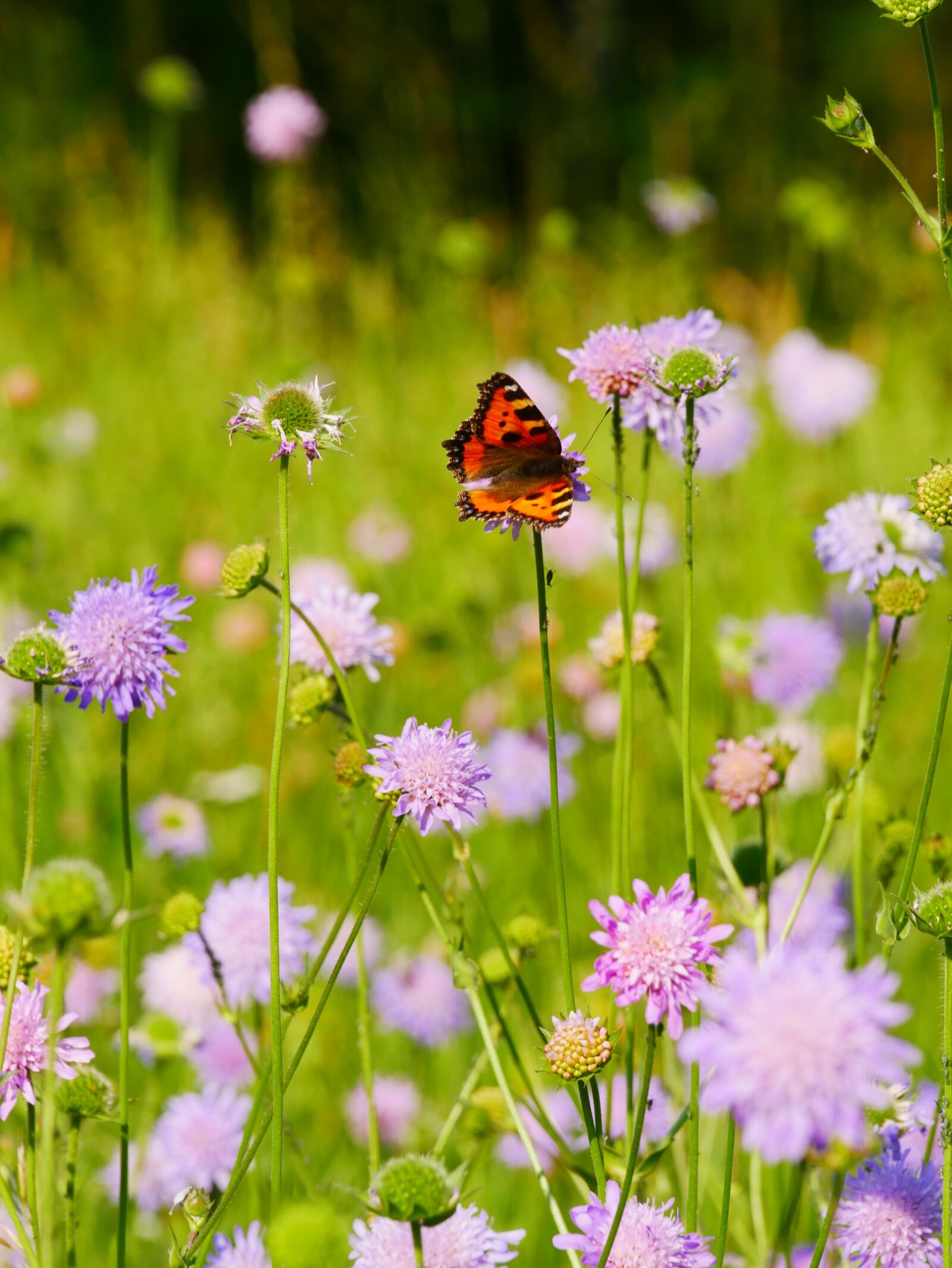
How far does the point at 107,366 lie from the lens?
4945 mm

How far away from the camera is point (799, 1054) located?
671 millimetres

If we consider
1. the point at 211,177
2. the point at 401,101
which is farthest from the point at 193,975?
the point at 211,177

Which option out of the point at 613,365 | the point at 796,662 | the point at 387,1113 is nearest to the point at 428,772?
the point at 613,365

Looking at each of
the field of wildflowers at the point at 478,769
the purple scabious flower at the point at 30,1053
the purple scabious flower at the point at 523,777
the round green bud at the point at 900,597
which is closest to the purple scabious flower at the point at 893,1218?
the field of wildflowers at the point at 478,769

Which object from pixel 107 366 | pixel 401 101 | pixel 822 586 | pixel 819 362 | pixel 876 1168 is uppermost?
pixel 401 101

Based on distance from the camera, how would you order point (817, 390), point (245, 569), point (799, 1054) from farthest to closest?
1. point (817, 390)
2. point (245, 569)
3. point (799, 1054)

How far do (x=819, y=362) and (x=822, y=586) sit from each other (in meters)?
0.72

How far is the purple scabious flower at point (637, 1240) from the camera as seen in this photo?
3.14 feet

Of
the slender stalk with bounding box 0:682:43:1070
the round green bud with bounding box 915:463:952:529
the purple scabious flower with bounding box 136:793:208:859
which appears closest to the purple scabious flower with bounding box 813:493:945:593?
the round green bud with bounding box 915:463:952:529

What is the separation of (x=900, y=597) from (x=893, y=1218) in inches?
23.9

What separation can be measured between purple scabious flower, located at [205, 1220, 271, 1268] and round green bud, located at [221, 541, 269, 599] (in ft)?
1.81

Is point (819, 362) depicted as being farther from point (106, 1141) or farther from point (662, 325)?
point (106, 1141)

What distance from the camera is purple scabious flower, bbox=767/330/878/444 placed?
136 inches

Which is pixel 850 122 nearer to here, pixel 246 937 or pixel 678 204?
pixel 246 937
